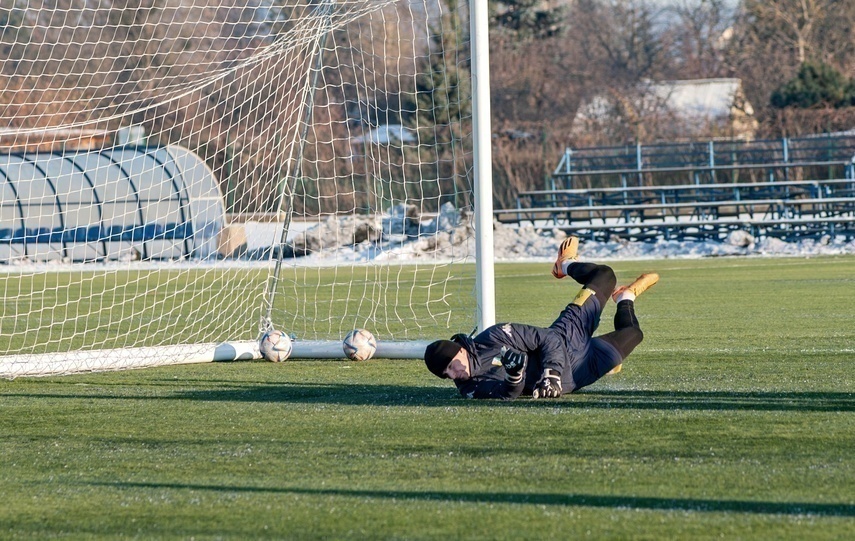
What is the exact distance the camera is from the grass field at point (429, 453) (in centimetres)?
372

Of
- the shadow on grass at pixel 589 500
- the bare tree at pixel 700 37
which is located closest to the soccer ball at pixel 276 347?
the shadow on grass at pixel 589 500

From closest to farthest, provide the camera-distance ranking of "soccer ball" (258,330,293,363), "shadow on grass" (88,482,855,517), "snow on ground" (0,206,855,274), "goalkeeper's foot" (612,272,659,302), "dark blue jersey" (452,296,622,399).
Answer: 1. "shadow on grass" (88,482,855,517)
2. "dark blue jersey" (452,296,622,399)
3. "goalkeeper's foot" (612,272,659,302)
4. "soccer ball" (258,330,293,363)
5. "snow on ground" (0,206,855,274)

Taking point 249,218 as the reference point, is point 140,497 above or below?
below

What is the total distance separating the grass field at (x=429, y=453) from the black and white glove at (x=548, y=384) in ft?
0.27

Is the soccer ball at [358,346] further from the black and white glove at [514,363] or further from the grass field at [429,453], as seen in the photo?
the black and white glove at [514,363]

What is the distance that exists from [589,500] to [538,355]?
227 cm

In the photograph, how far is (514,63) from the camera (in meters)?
45.7

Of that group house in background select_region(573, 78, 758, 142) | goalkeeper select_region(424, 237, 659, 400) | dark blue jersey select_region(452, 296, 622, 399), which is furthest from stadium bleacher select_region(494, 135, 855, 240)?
dark blue jersey select_region(452, 296, 622, 399)

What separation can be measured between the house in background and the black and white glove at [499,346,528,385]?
31.6 meters

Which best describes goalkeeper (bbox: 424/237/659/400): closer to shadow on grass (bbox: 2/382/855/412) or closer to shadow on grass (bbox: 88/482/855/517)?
shadow on grass (bbox: 2/382/855/412)

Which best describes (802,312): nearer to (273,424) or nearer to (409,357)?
(409,357)

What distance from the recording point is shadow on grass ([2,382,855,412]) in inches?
227

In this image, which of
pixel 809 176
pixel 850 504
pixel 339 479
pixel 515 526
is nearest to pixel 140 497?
pixel 339 479

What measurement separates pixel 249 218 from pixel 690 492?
8309 millimetres
